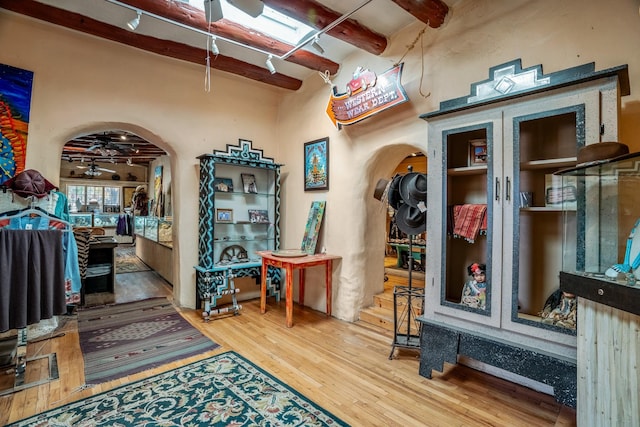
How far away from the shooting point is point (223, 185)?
14.4 ft

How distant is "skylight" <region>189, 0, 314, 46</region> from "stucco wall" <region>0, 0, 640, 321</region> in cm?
74

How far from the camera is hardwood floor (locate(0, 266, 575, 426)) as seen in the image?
2.07 m

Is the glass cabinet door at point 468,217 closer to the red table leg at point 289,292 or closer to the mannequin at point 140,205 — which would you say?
the red table leg at point 289,292

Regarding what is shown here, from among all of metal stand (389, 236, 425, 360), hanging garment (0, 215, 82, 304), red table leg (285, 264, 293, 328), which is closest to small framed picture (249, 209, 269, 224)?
red table leg (285, 264, 293, 328)

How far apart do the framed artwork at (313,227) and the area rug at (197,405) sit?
190 centimetres

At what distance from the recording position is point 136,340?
3.25 meters

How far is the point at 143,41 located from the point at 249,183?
2131mm

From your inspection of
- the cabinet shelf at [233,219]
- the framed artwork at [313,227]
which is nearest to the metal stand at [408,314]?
the framed artwork at [313,227]

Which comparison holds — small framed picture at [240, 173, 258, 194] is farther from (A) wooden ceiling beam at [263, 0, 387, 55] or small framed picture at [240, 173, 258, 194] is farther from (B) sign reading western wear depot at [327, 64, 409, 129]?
(A) wooden ceiling beam at [263, 0, 387, 55]

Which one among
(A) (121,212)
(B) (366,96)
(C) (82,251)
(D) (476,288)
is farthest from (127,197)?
(D) (476,288)

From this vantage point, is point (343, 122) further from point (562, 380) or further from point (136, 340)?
point (136, 340)

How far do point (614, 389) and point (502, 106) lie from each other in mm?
1742

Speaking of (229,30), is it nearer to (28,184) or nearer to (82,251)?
(28,184)

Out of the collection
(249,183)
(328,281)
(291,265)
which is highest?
(249,183)
